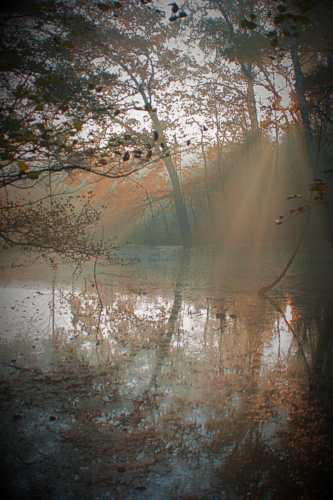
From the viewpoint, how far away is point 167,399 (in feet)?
6.81

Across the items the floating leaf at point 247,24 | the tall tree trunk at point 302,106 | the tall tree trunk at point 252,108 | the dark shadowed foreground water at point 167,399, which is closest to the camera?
the dark shadowed foreground water at point 167,399

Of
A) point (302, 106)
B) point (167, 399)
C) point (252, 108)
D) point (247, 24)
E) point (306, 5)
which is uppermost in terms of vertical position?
point (252, 108)

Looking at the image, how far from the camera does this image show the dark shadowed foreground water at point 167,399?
1.42m

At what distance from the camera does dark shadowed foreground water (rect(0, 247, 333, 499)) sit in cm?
142

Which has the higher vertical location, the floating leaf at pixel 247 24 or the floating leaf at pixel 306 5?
the floating leaf at pixel 306 5

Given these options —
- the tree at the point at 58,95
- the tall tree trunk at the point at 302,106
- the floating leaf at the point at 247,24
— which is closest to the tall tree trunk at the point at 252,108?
the tall tree trunk at the point at 302,106

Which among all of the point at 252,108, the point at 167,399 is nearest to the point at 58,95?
the point at 167,399

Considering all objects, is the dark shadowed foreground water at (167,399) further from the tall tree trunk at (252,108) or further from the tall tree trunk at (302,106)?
the tall tree trunk at (252,108)

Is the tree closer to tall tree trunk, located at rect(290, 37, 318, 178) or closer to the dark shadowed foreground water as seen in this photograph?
the dark shadowed foreground water

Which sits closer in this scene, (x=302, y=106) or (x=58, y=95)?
(x=58, y=95)

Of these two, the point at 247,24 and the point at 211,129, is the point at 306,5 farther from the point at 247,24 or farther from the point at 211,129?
the point at 211,129

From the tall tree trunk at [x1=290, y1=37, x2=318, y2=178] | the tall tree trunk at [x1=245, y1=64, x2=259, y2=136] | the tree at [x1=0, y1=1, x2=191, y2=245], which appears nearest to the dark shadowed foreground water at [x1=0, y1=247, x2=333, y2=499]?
the tree at [x1=0, y1=1, x2=191, y2=245]

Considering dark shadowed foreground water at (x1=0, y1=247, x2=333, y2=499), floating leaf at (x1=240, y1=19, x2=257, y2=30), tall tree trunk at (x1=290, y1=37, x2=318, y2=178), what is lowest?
dark shadowed foreground water at (x1=0, y1=247, x2=333, y2=499)

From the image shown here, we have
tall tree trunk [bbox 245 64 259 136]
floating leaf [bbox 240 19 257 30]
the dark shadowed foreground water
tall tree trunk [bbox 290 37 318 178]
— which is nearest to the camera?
the dark shadowed foreground water
